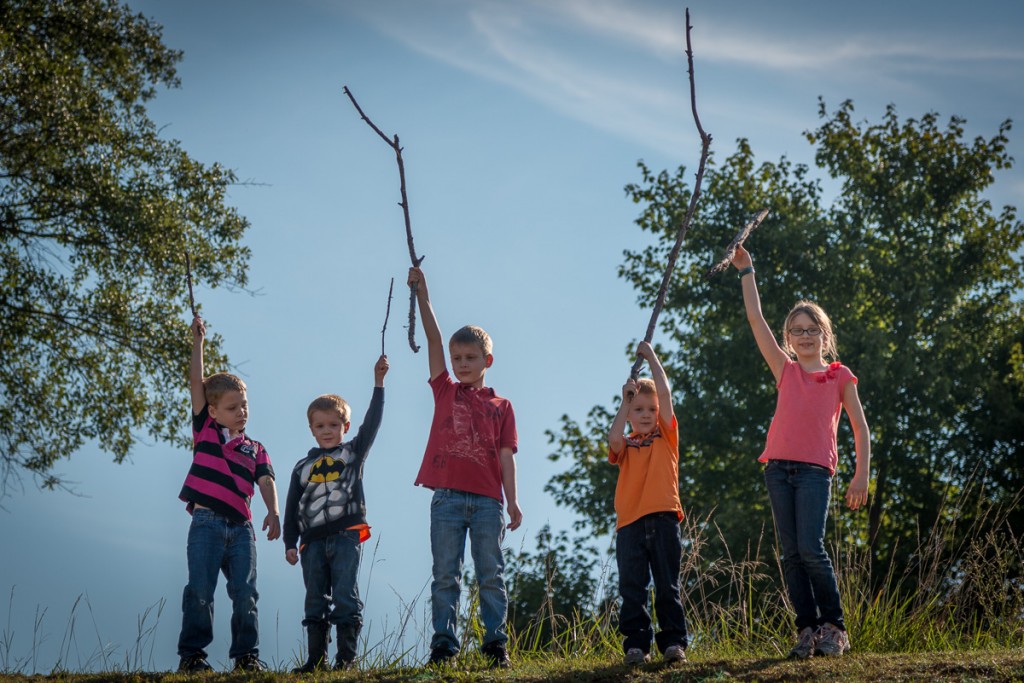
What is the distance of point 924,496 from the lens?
1923cm

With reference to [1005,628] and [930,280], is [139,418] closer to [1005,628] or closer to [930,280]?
[1005,628]

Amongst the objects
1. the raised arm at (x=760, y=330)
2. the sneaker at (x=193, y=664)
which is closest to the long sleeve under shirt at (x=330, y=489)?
the sneaker at (x=193, y=664)

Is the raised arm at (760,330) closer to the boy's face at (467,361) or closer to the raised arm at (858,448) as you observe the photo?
the raised arm at (858,448)

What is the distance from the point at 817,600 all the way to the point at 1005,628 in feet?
9.65

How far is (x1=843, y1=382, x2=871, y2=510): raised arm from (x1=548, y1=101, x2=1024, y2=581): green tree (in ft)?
38.5

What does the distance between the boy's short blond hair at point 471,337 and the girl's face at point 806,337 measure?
1.80 meters

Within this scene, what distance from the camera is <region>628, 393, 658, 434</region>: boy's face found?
592 cm

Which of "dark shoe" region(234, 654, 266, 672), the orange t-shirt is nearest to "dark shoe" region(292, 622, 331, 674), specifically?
"dark shoe" region(234, 654, 266, 672)

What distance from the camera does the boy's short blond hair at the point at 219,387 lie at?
21.1 feet

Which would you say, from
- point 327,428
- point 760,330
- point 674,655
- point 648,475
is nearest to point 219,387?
point 327,428

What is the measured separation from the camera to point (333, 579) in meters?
6.13

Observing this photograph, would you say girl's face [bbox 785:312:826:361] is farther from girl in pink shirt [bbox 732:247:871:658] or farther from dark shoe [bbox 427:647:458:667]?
dark shoe [bbox 427:647:458:667]

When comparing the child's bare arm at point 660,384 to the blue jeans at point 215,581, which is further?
the blue jeans at point 215,581

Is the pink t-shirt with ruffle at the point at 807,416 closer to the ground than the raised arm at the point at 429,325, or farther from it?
closer to the ground
